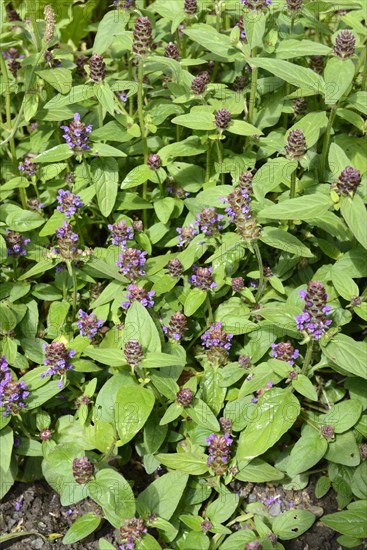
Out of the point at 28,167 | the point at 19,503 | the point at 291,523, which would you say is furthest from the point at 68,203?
the point at 291,523

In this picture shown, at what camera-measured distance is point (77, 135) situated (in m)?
4.14

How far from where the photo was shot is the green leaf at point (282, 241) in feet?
12.7

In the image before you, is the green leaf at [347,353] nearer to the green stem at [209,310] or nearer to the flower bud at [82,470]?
the green stem at [209,310]

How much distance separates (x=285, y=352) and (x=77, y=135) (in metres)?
1.69

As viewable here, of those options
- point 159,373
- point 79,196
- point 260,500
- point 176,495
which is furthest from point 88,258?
point 260,500

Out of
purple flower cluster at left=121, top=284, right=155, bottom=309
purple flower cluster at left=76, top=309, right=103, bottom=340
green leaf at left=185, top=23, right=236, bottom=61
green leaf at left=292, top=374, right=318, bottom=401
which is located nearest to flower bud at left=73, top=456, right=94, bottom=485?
purple flower cluster at left=76, top=309, right=103, bottom=340

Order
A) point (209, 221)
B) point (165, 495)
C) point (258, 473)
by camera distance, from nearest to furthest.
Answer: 1. point (165, 495)
2. point (258, 473)
3. point (209, 221)

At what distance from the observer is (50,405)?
420cm

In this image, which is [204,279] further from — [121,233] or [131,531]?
[131,531]

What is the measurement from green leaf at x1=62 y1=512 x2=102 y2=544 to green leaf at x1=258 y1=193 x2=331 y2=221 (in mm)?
1749

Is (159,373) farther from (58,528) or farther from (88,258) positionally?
(58,528)

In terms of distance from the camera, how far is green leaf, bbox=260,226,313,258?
12.7 ft

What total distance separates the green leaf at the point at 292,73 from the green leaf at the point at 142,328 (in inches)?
57.7

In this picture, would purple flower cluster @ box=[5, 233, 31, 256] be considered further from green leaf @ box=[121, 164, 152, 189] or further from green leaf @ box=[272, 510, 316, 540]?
green leaf @ box=[272, 510, 316, 540]
